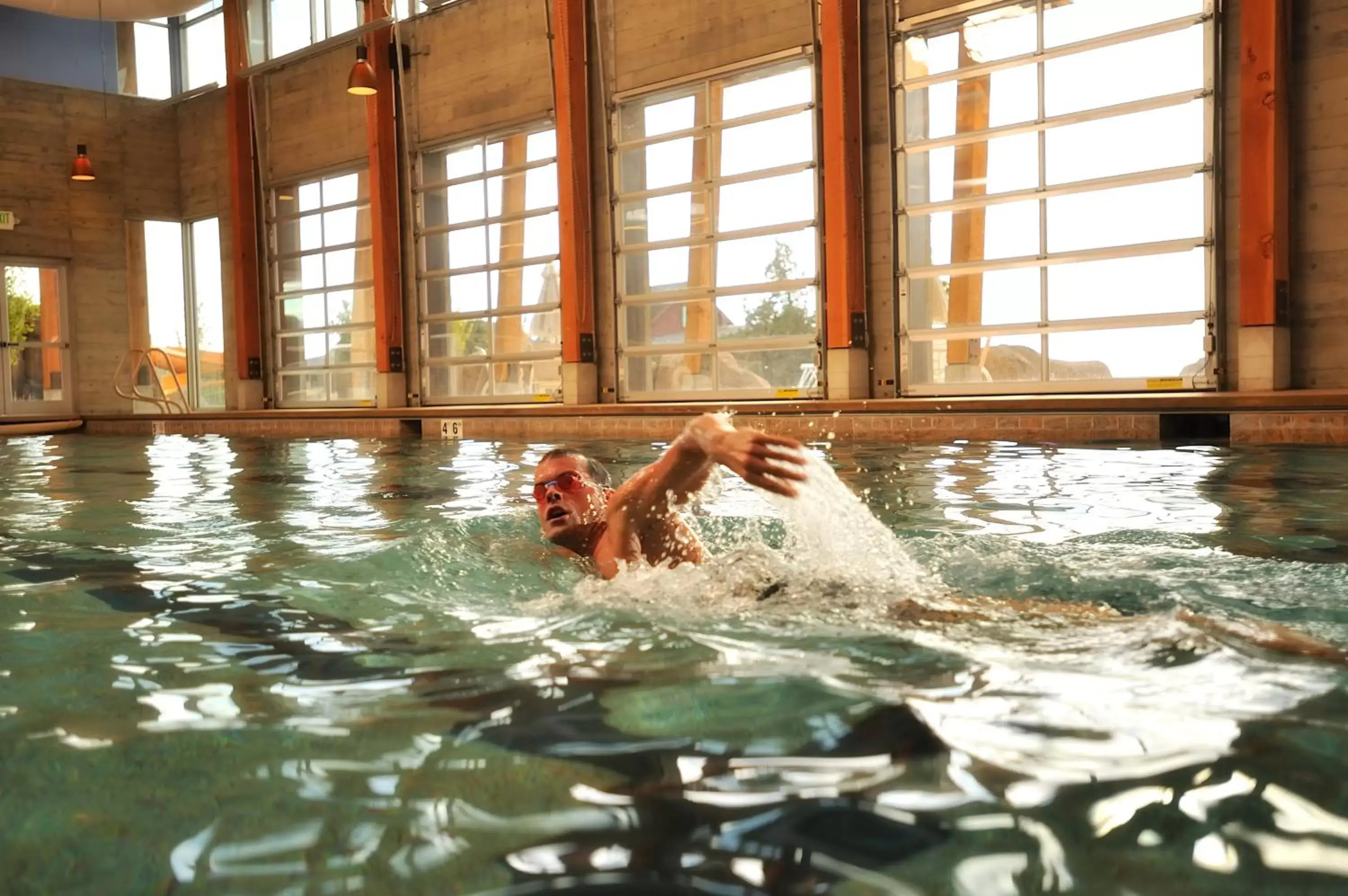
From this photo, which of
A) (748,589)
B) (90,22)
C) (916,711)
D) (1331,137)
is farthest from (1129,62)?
(90,22)

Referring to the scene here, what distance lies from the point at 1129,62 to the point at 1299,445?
4.47 metres

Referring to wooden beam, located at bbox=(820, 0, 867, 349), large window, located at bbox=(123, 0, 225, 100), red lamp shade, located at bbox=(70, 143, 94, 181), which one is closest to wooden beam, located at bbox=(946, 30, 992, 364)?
wooden beam, located at bbox=(820, 0, 867, 349)

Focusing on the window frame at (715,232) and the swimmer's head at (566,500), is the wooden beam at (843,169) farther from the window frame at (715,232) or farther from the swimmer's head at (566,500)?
the swimmer's head at (566,500)

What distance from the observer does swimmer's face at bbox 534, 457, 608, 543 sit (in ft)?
12.7

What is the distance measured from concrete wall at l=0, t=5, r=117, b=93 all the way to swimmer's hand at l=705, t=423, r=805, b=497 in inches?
840

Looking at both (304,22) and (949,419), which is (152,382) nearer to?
(304,22)

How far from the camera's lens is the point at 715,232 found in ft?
46.1

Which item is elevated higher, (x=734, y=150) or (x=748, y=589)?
(x=734, y=150)

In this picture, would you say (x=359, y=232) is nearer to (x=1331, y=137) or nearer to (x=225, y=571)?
(x=1331, y=137)

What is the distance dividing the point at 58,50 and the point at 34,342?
5.32m

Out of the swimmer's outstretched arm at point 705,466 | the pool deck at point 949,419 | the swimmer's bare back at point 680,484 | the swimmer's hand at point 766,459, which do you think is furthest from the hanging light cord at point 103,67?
the swimmer's hand at point 766,459

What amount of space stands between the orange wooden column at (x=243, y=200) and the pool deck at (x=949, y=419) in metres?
4.35

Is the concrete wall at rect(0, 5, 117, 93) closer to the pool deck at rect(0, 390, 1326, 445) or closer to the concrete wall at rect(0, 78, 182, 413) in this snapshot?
the concrete wall at rect(0, 78, 182, 413)

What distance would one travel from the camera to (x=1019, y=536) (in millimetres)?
4438
